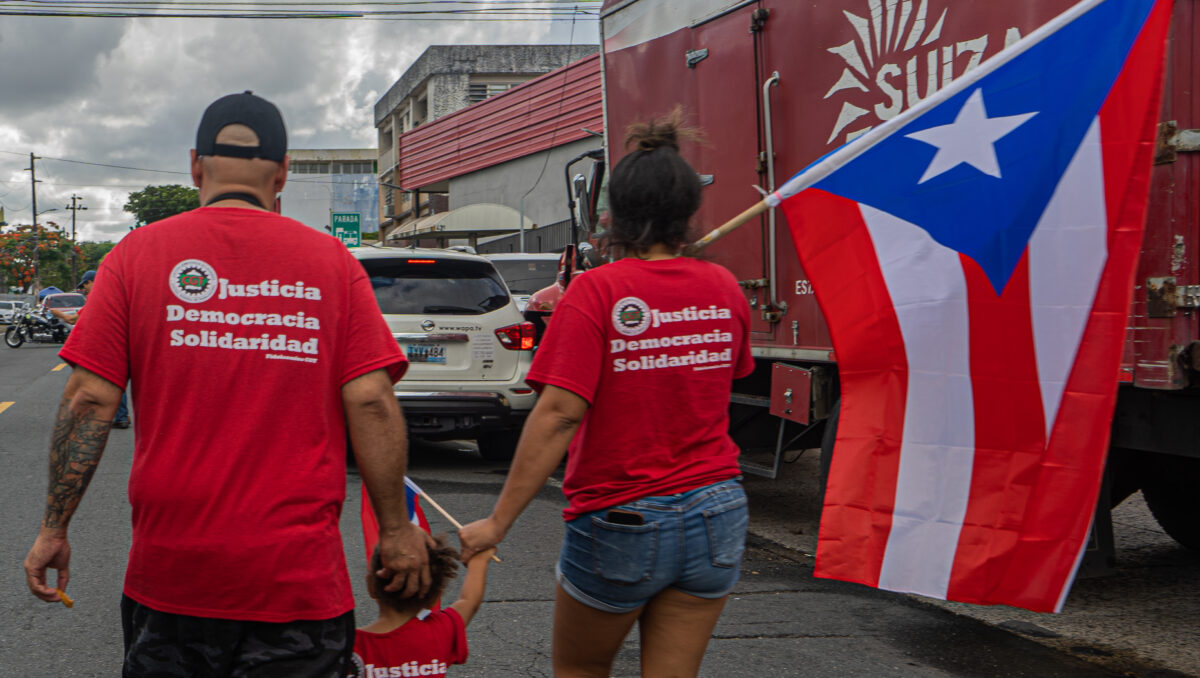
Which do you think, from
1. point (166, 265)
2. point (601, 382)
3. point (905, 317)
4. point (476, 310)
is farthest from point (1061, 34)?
point (476, 310)

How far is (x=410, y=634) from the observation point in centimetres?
261

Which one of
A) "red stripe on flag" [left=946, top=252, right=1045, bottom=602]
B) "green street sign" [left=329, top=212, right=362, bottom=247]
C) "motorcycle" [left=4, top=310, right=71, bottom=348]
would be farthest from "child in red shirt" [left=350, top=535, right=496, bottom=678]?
"motorcycle" [left=4, top=310, right=71, bottom=348]

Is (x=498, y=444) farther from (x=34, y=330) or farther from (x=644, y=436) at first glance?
(x=34, y=330)

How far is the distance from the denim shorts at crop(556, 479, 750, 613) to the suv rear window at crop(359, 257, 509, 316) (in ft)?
21.2

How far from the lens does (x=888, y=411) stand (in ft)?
10.2

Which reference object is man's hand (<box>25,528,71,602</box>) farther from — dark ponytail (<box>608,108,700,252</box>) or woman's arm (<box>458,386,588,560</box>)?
dark ponytail (<box>608,108,700,252</box>)

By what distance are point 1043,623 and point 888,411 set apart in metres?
2.83

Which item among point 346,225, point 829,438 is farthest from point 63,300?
point 829,438

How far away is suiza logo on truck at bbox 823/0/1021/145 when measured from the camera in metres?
4.96

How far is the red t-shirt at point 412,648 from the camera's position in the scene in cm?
258

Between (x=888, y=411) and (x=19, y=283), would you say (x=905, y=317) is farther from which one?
(x=19, y=283)

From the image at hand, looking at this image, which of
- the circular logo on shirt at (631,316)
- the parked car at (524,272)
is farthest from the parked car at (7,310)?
the circular logo on shirt at (631,316)

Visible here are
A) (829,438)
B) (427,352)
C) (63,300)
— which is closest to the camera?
(829,438)

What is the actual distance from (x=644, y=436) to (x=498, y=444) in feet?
24.8
